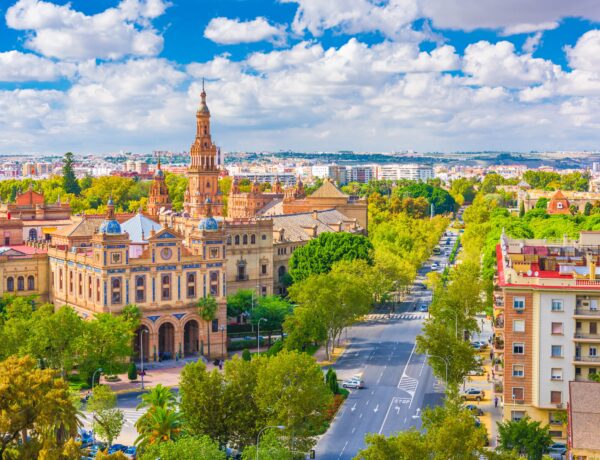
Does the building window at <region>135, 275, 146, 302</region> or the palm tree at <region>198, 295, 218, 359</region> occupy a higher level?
the building window at <region>135, 275, 146, 302</region>

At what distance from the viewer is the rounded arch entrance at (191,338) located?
344ft

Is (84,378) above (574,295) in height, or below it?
below

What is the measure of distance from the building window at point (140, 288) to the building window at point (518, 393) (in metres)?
44.3

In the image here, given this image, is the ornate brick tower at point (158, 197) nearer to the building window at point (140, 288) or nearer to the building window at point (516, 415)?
the building window at point (140, 288)

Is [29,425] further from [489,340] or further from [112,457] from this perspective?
[489,340]

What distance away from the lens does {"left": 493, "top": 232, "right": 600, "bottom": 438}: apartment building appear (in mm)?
71250

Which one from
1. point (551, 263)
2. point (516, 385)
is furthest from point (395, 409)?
point (551, 263)

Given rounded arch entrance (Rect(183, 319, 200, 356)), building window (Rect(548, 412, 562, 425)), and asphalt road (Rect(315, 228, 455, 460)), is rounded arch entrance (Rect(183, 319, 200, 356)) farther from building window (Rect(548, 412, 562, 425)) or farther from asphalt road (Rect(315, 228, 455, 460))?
building window (Rect(548, 412, 562, 425))

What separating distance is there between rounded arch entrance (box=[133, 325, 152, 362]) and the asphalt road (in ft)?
66.9

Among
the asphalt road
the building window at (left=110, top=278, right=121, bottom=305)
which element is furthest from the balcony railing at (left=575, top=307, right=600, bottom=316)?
the building window at (left=110, top=278, right=121, bottom=305)

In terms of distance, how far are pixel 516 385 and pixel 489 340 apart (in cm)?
3823

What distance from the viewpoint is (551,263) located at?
79875 mm

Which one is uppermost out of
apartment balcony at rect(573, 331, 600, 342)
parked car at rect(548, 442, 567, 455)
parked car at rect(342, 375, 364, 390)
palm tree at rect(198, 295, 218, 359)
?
apartment balcony at rect(573, 331, 600, 342)

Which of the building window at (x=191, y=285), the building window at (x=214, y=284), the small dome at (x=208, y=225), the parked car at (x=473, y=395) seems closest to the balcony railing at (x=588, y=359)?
the parked car at (x=473, y=395)
